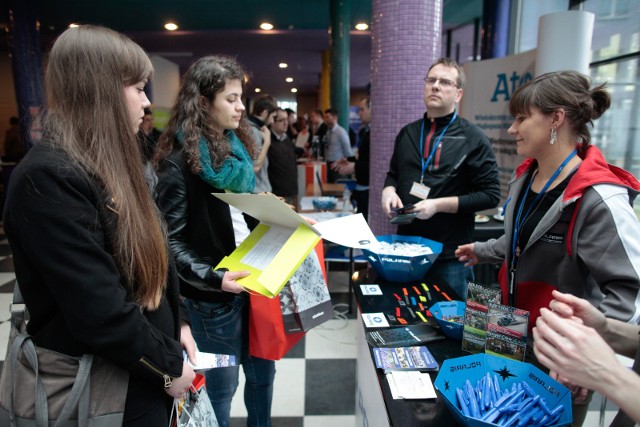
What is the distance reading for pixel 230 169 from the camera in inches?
53.4

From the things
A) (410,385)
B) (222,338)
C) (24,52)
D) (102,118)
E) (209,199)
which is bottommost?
(222,338)

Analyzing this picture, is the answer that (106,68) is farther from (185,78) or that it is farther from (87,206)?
(185,78)

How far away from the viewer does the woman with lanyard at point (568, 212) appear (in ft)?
3.36

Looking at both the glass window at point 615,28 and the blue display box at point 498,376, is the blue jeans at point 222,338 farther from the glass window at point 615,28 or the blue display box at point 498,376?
the glass window at point 615,28

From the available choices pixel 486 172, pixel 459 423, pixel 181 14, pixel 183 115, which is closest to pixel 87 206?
pixel 183 115

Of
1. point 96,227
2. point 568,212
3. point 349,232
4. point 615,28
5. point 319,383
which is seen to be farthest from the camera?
point 615,28

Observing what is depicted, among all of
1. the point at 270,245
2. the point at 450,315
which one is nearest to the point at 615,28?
the point at 450,315

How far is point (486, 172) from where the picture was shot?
76.7 inches

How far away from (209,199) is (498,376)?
3.13 feet

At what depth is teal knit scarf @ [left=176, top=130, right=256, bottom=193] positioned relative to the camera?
131 centimetres

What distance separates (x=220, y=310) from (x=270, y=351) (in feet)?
0.73

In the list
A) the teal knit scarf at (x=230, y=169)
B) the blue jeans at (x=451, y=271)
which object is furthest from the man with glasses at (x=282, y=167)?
the teal knit scarf at (x=230, y=169)

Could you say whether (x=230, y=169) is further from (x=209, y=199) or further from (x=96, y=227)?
(x=96, y=227)

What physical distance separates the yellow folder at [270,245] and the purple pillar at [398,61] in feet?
4.93
